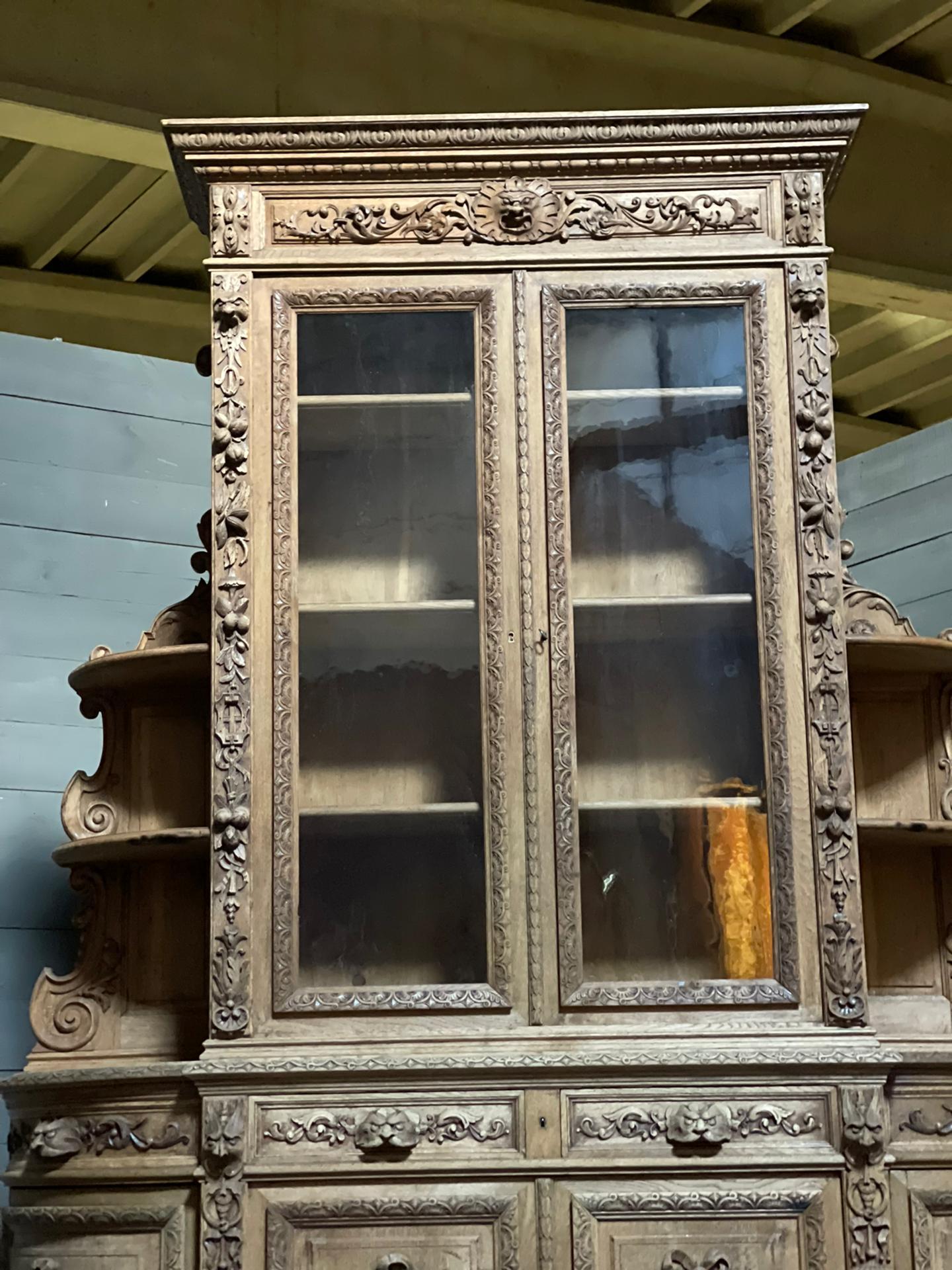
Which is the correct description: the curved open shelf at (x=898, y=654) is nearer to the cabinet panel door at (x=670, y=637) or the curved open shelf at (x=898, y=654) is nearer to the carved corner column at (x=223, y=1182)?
the cabinet panel door at (x=670, y=637)

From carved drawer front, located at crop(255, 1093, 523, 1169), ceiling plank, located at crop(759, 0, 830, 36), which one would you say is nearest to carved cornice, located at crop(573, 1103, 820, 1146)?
carved drawer front, located at crop(255, 1093, 523, 1169)

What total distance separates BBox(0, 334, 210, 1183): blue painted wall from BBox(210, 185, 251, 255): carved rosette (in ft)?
3.29

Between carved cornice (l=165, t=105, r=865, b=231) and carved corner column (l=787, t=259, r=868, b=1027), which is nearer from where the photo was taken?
carved corner column (l=787, t=259, r=868, b=1027)

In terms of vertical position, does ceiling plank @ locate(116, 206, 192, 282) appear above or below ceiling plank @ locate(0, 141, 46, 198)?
below

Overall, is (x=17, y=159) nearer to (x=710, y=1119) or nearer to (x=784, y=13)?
(x=784, y=13)

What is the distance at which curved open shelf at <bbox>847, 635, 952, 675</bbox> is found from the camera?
291 centimetres

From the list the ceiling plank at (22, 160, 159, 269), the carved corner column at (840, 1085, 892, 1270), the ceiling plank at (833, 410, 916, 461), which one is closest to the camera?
the carved corner column at (840, 1085, 892, 1270)

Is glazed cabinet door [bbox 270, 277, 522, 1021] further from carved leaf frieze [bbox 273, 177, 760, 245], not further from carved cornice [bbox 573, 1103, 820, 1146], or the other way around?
carved cornice [bbox 573, 1103, 820, 1146]

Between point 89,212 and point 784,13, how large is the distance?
2.18m

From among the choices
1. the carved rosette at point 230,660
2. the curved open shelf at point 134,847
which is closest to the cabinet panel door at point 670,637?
the carved rosette at point 230,660

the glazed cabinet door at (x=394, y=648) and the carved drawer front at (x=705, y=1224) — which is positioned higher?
the glazed cabinet door at (x=394, y=648)

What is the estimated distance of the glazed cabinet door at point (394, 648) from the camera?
2.66 meters

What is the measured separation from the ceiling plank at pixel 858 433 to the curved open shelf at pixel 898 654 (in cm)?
372

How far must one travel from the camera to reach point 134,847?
2885 mm
